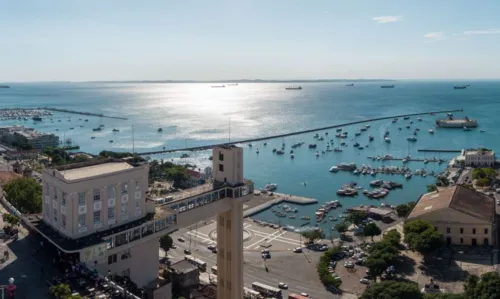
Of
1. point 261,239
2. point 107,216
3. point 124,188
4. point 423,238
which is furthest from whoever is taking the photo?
point 261,239

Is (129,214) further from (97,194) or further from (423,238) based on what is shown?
(423,238)

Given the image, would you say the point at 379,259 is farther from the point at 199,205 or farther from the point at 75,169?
the point at 75,169

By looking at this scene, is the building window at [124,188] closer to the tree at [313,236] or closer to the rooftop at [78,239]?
the rooftop at [78,239]

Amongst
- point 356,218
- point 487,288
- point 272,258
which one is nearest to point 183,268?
point 272,258

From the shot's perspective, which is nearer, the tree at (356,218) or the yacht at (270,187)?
the tree at (356,218)

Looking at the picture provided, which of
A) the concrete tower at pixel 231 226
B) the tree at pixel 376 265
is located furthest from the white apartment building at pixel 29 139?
the concrete tower at pixel 231 226
